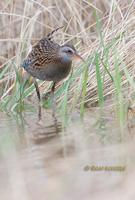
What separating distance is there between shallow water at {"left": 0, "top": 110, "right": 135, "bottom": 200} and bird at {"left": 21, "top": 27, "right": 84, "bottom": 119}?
987 mm

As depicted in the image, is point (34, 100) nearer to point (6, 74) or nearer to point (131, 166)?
point (6, 74)

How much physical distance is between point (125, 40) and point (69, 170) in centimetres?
284

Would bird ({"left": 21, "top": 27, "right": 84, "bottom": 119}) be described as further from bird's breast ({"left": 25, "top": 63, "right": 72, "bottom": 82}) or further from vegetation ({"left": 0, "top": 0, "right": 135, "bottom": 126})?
vegetation ({"left": 0, "top": 0, "right": 135, "bottom": 126})

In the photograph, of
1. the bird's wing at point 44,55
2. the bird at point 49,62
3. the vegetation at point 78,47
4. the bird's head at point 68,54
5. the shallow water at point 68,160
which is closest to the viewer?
the shallow water at point 68,160

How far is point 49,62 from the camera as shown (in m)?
6.58

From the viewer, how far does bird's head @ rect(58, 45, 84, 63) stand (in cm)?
608

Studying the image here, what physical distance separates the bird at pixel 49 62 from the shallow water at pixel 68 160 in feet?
3.24

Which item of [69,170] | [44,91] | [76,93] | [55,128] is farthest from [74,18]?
[69,170]

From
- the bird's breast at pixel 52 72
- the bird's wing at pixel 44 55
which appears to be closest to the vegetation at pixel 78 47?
the bird's breast at pixel 52 72

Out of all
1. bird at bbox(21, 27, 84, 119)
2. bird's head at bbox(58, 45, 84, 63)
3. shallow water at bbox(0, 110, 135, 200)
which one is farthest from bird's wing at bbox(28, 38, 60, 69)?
shallow water at bbox(0, 110, 135, 200)

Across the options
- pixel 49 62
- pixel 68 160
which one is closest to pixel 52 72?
pixel 49 62

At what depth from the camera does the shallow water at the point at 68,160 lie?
307 cm

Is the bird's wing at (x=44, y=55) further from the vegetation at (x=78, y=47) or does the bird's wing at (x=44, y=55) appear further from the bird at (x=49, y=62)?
the vegetation at (x=78, y=47)

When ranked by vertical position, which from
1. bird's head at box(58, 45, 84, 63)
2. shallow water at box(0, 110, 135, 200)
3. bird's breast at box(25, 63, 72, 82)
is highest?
bird's head at box(58, 45, 84, 63)
